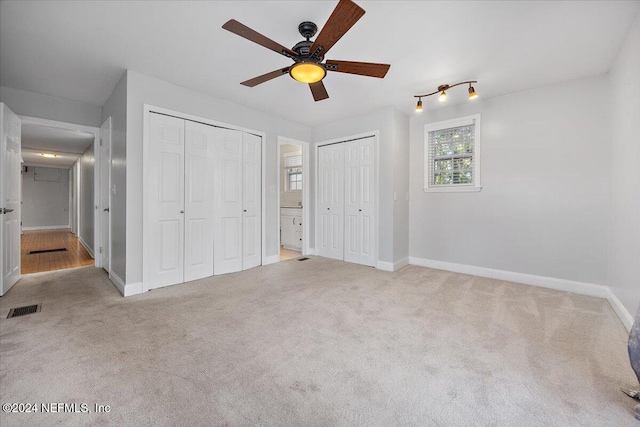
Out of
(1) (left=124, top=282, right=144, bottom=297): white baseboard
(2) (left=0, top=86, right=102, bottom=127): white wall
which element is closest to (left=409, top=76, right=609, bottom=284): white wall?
(1) (left=124, top=282, right=144, bottom=297): white baseboard

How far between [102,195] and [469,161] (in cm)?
573

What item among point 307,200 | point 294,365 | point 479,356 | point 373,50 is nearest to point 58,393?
point 294,365

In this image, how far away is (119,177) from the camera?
129 inches

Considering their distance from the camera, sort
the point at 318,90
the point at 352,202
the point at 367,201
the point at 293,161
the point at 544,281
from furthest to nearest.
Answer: the point at 293,161 < the point at 352,202 < the point at 367,201 < the point at 544,281 < the point at 318,90

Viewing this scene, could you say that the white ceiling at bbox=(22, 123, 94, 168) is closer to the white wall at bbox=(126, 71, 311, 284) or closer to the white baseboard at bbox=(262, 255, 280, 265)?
the white wall at bbox=(126, 71, 311, 284)

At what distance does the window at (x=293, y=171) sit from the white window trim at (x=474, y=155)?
3124 millimetres

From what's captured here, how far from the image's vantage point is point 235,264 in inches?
160

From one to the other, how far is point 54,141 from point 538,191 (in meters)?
8.69

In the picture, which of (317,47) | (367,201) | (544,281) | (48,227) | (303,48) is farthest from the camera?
(48,227)

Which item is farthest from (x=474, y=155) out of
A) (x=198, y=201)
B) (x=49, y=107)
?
(x=49, y=107)

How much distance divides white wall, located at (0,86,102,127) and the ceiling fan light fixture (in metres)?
3.75

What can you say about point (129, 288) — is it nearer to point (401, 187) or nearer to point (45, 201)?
point (401, 187)

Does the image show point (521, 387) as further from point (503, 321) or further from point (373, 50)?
point (373, 50)

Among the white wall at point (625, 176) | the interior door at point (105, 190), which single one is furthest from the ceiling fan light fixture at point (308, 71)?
the interior door at point (105, 190)
